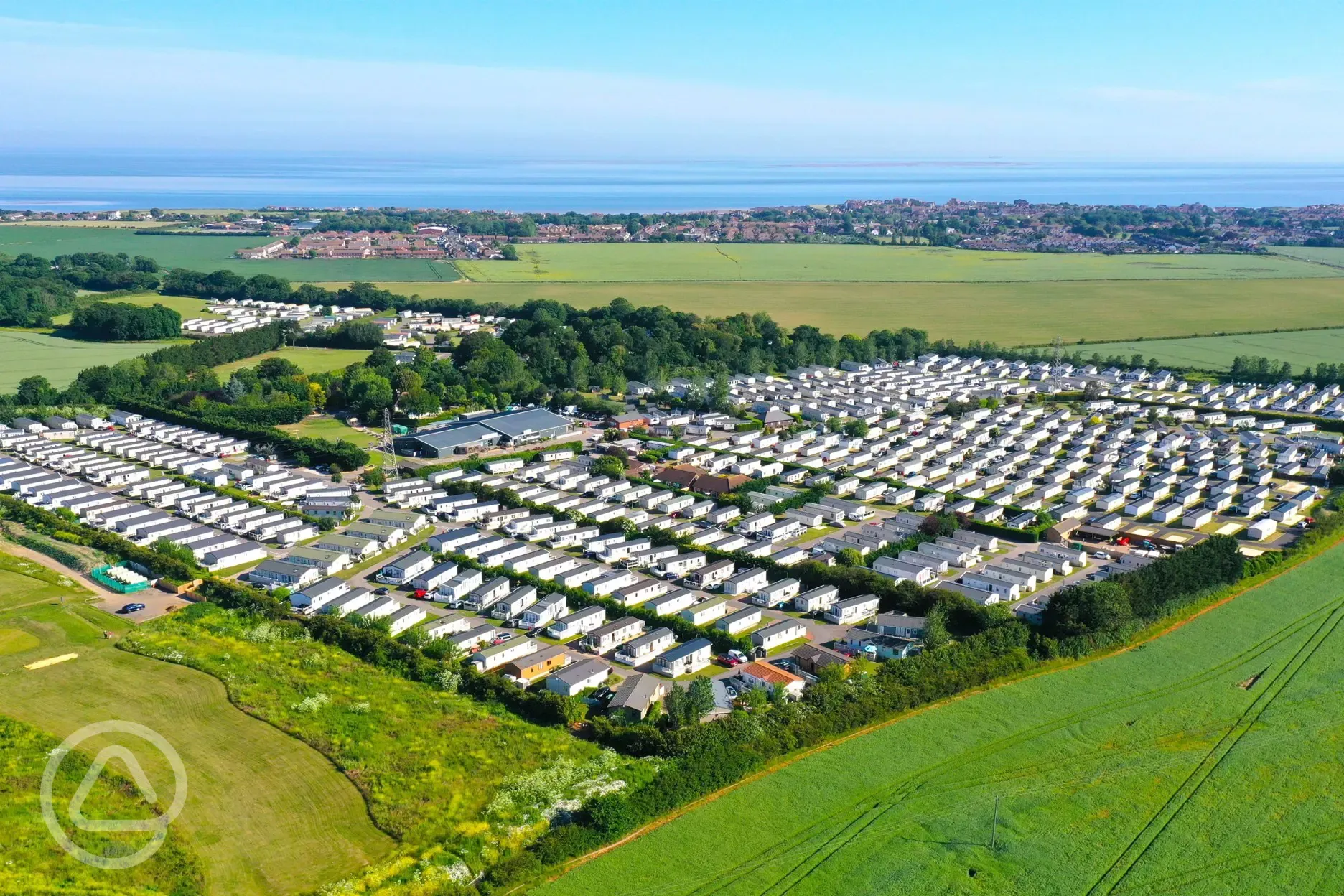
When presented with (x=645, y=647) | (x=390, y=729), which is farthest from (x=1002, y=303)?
(x=390, y=729)

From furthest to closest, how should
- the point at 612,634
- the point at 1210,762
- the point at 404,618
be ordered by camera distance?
1. the point at 404,618
2. the point at 612,634
3. the point at 1210,762

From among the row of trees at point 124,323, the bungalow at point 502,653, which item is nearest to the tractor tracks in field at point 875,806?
the bungalow at point 502,653

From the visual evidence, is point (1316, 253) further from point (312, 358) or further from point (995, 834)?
point (995, 834)

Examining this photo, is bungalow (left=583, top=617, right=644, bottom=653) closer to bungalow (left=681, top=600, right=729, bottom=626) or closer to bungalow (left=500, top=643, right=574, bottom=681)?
bungalow (left=500, top=643, right=574, bottom=681)

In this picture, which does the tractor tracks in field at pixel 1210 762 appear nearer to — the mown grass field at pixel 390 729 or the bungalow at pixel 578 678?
the mown grass field at pixel 390 729

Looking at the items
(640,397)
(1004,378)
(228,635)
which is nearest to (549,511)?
(228,635)

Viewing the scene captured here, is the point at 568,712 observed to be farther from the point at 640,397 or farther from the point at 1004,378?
the point at 1004,378
